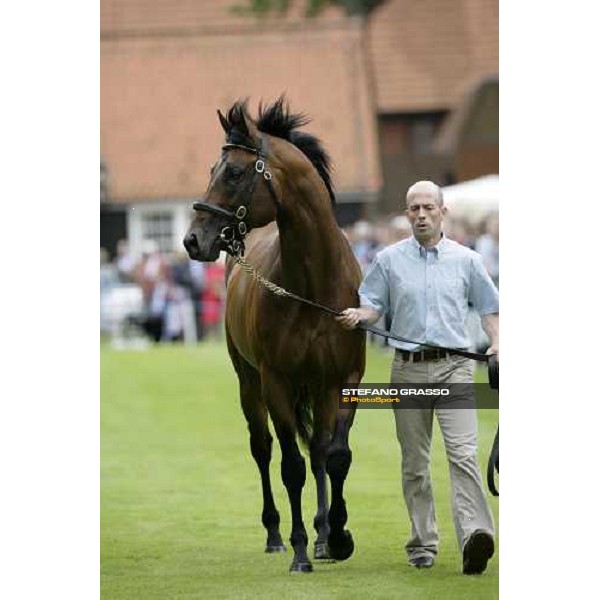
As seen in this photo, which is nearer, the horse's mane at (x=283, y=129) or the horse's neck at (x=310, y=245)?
the horse's mane at (x=283, y=129)

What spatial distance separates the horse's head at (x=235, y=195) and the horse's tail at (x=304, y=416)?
1.01 metres

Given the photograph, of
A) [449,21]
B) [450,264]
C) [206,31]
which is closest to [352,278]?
[450,264]

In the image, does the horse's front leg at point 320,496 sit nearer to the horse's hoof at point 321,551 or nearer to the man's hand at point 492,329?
the horse's hoof at point 321,551

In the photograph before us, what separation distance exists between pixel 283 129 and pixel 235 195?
57cm

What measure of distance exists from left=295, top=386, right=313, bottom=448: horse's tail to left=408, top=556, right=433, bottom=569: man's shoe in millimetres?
927

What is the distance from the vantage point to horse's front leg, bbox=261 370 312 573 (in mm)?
9758

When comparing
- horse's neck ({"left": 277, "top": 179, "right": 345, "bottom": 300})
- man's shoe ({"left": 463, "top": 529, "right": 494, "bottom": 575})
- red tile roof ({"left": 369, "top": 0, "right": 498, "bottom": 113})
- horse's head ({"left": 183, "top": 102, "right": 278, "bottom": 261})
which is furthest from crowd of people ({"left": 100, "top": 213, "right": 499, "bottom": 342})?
man's shoe ({"left": 463, "top": 529, "right": 494, "bottom": 575})

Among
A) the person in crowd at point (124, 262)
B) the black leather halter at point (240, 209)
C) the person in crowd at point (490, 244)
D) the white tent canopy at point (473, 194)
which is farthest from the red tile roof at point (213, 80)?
the person in crowd at point (124, 262)

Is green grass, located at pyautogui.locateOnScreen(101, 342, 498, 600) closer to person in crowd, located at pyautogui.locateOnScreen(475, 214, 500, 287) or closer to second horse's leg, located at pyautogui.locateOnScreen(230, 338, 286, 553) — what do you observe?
second horse's leg, located at pyautogui.locateOnScreen(230, 338, 286, 553)

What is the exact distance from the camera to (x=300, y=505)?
9.91 meters

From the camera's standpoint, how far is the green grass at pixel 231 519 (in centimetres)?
948

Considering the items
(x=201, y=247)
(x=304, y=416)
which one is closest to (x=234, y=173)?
(x=201, y=247)
